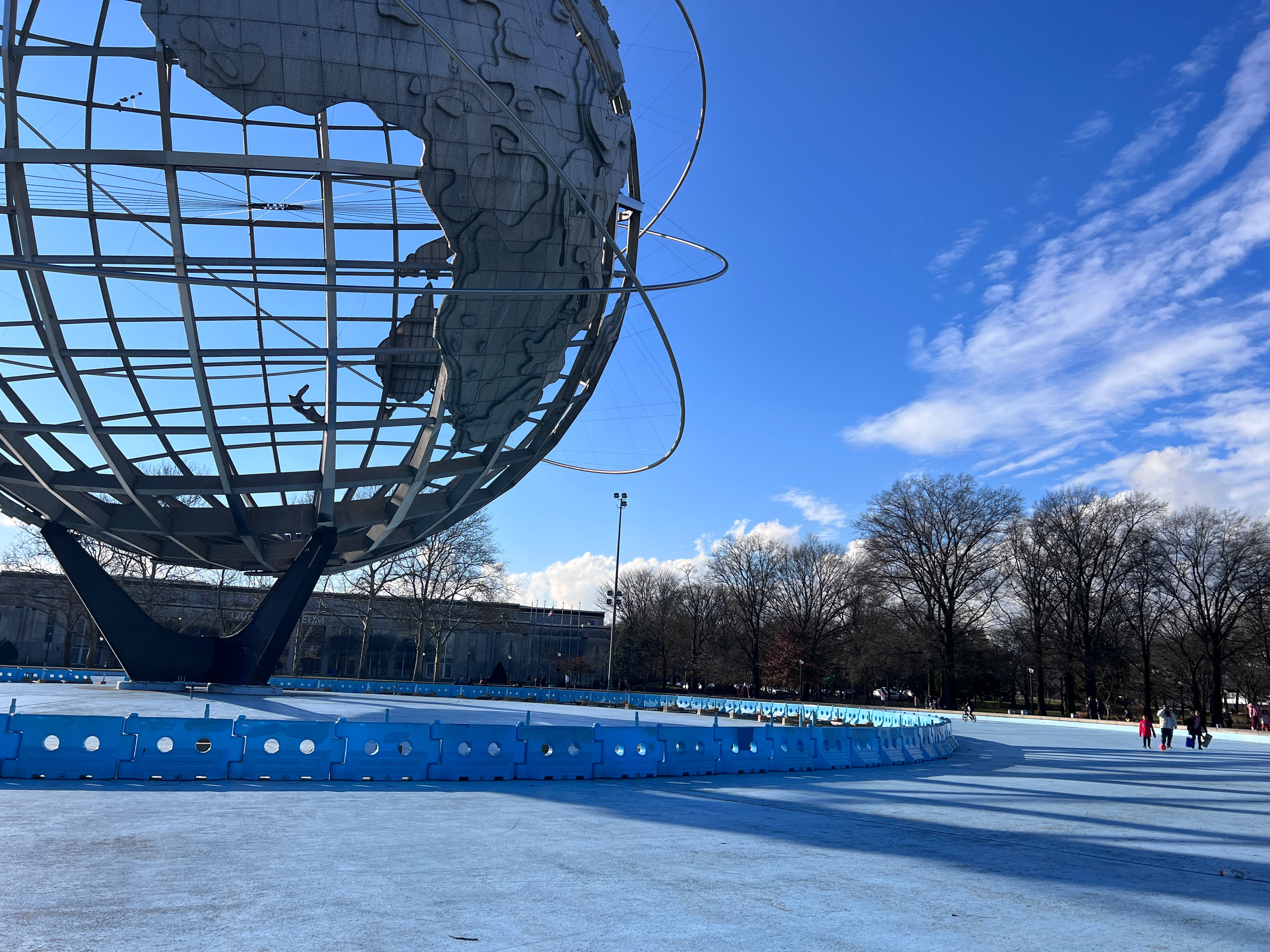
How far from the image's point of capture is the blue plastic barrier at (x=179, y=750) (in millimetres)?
11195

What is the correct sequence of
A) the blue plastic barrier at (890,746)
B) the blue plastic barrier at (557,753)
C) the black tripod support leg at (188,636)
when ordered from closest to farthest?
the blue plastic barrier at (557,753), the blue plastic barrier at (890,746), the black tripod support leg at (188,636)

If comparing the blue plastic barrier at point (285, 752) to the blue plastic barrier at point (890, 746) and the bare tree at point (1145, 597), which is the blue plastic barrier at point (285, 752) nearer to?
the blue plastic barrier at point (890, 746)

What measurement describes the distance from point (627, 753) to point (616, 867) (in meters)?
7.69

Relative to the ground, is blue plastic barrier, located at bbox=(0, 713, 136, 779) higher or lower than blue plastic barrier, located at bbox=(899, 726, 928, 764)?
higher

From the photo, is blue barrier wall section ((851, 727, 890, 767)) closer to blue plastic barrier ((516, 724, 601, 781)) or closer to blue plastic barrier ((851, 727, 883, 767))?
blue plastic barrier ((851, 727, 883, 767))

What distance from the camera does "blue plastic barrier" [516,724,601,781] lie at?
1327 cm

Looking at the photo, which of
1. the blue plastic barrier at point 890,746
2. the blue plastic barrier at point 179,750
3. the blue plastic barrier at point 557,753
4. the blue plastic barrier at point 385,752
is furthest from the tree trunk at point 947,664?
the blue plastic barrier at point 179,750

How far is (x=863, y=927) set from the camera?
528 cm

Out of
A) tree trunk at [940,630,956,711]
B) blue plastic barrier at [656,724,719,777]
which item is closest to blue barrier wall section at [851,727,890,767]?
blue plastic barrier at [656,724,719,777]

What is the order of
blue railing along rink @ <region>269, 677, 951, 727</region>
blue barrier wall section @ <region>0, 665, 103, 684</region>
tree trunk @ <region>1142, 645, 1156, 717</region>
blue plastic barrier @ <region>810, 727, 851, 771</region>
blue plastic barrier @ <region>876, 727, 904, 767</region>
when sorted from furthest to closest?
tree trunk @ <region>1142, 645, 1156, 717</region> < blue barrier wall section @ <region>0, 665, 103, 684</region> < blue railing along rink @ <region>269, 677, 951, 727</region> < blue plastic barrier @ <region>876, 727, 904, 767</region> < blue plastic barrier @ <region>810, 727, 851, 771</region>

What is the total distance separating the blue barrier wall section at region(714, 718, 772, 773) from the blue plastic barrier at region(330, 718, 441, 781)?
17.2 ft

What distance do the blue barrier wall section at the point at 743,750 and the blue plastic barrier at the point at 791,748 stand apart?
17 centimetres

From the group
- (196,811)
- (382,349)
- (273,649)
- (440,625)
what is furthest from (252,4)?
(440,625)

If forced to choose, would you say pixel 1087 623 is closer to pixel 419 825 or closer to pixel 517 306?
pixel 517 306
